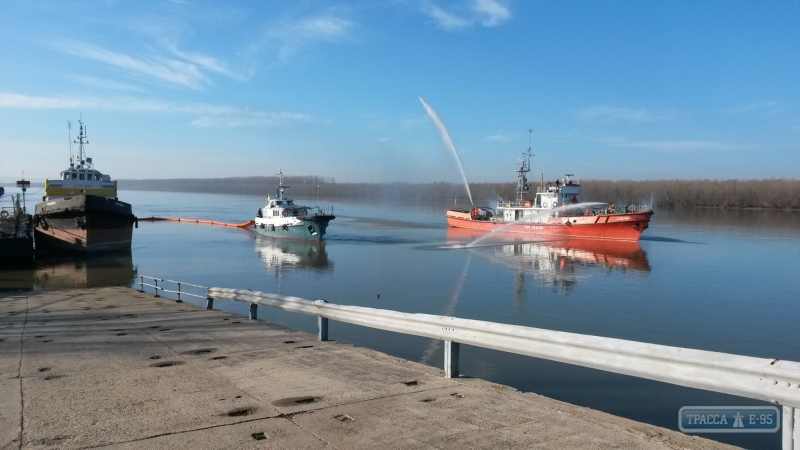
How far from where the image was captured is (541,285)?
2678 centimetres

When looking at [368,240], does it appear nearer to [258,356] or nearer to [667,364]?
[258,356]

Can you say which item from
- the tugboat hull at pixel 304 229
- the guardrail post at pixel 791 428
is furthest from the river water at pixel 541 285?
the guardrail post at pixel 791 428

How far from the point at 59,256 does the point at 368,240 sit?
25.2 m

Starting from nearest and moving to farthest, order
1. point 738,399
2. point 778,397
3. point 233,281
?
point 778,397
point 738,399
point 233,281

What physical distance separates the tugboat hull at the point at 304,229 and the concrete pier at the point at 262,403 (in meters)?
41.0

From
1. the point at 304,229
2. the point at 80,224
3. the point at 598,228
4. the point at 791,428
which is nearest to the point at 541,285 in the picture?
the point at 791,428

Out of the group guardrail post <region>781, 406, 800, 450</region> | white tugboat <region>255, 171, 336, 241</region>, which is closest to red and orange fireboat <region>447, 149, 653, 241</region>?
white tugboat <region>255, 171, 336, 241</region>

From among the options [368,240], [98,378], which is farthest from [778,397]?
[368,240]

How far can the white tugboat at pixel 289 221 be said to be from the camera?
164 ft

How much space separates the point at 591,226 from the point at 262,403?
51.1 metres

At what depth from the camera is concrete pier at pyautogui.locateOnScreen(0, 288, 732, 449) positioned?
14.6ft

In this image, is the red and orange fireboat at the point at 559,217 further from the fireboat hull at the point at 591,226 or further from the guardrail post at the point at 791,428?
the guardrail post at the point at 791,428

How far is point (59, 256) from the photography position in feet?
122

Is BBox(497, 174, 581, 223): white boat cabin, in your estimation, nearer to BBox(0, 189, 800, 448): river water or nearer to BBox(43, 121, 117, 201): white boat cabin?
BBox(0, 189, 800, 448): river water
